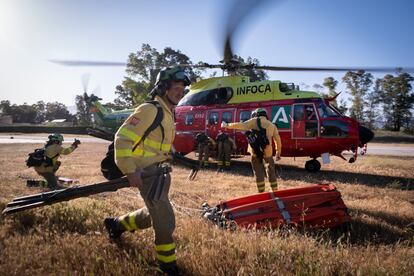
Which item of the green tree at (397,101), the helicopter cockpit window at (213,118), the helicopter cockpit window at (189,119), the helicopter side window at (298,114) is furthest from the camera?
the green tree at (397,101)

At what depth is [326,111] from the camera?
1062cm

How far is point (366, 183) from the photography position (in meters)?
9.10

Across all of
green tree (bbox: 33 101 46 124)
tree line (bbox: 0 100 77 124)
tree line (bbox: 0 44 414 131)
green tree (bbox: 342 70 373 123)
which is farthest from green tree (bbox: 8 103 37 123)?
green tree (bbox: 342 70 373 123)

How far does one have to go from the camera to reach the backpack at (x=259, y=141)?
699 cm

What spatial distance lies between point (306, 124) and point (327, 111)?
2.56 ft

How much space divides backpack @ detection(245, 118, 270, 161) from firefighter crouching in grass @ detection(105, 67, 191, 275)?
374 centimetres

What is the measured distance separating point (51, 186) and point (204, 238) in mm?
5715

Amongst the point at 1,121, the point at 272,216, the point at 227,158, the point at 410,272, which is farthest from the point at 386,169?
the point at 1,121

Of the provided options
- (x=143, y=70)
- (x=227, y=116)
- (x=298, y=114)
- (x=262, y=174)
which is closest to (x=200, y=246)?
(x=262, y=174)

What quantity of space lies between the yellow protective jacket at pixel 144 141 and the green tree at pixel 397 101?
53.0 m

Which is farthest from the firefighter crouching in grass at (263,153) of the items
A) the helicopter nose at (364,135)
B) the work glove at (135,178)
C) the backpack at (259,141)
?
the helicopter nose at (364,135)

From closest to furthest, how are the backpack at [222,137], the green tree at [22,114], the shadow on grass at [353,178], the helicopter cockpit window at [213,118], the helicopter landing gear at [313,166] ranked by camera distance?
1. the shadow on grass at [353,178]
2. the helicopter landing gear at [313,166]
3. the backpack at [222,137]
4. the helicopter cockpit window at [213,118]
5. the green tree at [22,114]

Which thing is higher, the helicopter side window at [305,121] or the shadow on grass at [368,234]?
the helicopter side window at [305,121]

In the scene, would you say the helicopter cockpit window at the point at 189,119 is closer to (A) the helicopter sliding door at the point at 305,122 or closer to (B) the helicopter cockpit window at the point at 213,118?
(B) the helicopter cockpit window at the point at 213,118
